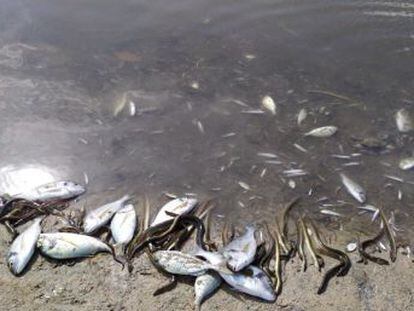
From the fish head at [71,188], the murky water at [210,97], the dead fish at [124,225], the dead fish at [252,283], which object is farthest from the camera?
the murky water at [210,97]

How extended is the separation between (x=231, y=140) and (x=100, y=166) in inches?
62.1

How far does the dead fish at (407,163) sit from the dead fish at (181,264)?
8.40 feet

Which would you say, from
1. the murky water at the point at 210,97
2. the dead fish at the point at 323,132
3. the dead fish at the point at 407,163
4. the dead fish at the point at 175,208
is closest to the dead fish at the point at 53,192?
the murky water at the point at 210,97

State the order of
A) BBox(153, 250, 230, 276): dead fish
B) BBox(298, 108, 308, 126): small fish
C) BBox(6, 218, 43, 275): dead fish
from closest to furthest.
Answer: BBox(153, 250, 230, 276): dead fish < BBox(6, 218, 43, 275): dead fish < BBox(298, 108, 308, 126): small fish

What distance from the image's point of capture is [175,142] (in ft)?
20.9

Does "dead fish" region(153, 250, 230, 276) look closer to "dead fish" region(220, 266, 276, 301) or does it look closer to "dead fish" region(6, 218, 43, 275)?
"dead fish" region(220, 266, 276, 301)

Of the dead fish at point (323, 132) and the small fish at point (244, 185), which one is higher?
the dead fish at point (323, 132)

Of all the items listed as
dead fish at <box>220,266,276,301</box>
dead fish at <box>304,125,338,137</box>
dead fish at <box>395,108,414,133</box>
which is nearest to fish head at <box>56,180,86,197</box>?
dead fish at <box>220,266,276,301</box>

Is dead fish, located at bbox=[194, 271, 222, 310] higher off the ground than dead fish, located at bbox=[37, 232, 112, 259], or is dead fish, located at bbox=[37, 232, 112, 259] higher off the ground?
dead fish, located at bbox=[37, 232, 112, 259]

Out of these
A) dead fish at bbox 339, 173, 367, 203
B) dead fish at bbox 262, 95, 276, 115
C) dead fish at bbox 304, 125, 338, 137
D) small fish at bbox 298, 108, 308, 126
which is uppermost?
dead fish at bbox 262, 95, 276, 115

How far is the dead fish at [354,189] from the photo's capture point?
557cm

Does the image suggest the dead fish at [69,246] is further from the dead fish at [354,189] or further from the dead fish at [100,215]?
the dead fish at [354,189]

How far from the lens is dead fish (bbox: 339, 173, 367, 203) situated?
557 centimetres

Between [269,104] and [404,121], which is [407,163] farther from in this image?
[269,104]
